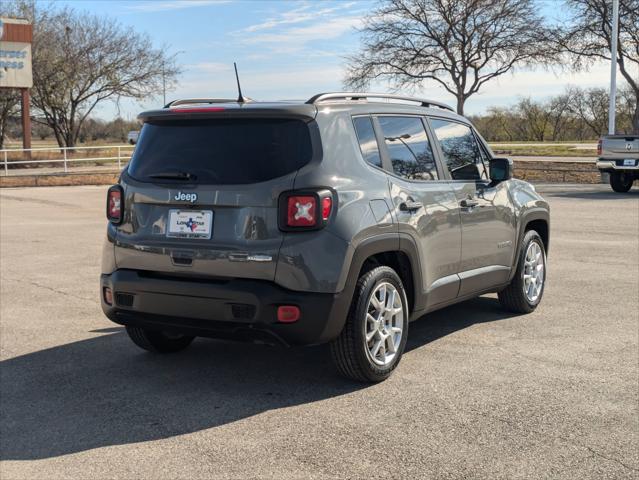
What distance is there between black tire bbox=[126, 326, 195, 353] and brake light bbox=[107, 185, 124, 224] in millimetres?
853

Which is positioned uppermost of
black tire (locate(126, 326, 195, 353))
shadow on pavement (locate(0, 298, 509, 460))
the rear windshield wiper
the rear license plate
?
the rear windshield wiper

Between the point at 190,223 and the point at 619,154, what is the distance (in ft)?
57.5

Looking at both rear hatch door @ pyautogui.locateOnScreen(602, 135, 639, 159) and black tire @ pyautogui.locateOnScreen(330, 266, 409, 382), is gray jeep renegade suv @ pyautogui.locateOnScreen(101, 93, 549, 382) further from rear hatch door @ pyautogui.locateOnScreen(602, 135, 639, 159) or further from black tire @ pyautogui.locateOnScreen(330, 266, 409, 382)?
rear hatch door @ pyautogui.locateOnScreen(602, 135, 639, 159)

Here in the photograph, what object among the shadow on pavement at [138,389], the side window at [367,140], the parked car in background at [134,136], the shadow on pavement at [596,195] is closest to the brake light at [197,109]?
the parked car in background at [134,136]

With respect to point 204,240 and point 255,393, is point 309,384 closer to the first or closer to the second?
point 255,393

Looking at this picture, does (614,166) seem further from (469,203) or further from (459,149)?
(469,203)

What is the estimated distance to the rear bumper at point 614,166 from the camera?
19844 mm

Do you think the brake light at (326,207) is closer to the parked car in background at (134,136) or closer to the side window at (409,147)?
the side window at (409,147)

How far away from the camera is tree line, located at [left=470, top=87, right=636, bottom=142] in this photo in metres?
50.5

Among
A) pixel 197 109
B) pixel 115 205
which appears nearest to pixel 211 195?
pixel 197 109

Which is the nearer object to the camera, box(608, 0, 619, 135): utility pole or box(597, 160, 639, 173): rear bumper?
box(597, 160, 639, 173): rear bumper

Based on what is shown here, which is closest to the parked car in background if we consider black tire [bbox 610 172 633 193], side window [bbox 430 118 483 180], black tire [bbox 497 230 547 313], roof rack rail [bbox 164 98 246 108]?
roof rack rail [bbox 164 98 246 108]

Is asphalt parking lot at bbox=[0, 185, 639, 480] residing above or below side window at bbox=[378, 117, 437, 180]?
below

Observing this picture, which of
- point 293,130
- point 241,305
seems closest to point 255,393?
point 241,305
